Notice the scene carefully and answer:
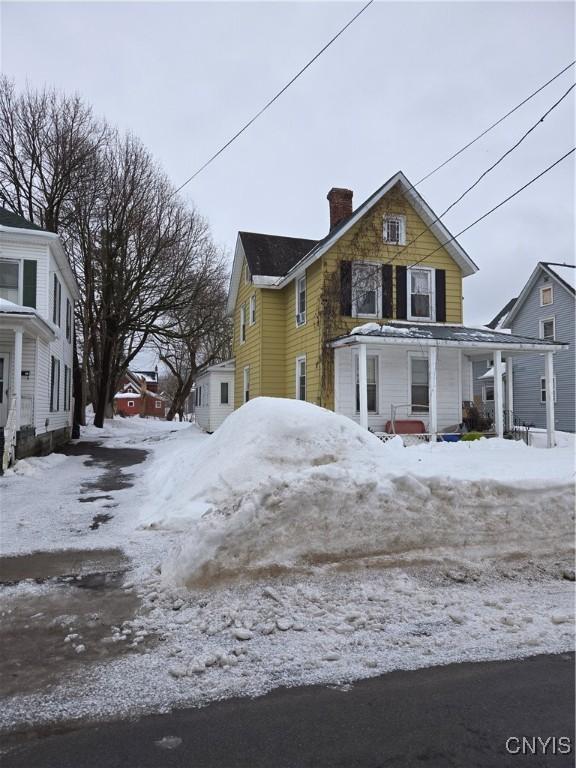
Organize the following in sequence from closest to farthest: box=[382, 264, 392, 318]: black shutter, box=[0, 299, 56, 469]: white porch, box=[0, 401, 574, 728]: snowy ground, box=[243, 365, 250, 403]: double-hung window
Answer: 1. box=[0, 401, 574, 728]: snowy ground
2. box=[0, 299, 56, 469]: white porch
3. box=[382, 264, 392, 318]: black shutter
4. box=[243, 365, 250, 403]: double-hung window

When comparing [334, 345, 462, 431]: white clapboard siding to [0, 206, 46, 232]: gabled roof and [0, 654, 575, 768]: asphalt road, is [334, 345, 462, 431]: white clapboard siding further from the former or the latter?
[0, 654, 575, 768]: asphalt road

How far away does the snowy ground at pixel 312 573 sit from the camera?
3543 millimetres

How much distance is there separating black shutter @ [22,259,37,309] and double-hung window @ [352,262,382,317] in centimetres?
948

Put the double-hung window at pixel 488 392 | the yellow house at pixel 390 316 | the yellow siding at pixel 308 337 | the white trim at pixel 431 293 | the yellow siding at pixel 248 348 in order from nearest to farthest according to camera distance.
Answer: the yellow house at pixel 390 316 < the yellow siding at pixel 308 337 < the white trim at pixel 431 293 < the yellow siding at pixel 248 348 < the double-hung window at pixel 488 392

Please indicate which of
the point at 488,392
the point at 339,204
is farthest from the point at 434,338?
the point at 488,392

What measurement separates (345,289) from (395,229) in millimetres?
2836

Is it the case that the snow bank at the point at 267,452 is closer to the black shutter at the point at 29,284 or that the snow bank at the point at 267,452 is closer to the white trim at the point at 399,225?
the black shutter at the point at 29,284

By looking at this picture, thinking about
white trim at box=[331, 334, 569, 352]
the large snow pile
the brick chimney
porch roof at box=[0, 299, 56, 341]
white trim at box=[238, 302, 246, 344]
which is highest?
the brick chimney

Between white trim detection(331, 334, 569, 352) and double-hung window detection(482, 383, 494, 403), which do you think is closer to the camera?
white trim detection(331, 334, 569, 352)


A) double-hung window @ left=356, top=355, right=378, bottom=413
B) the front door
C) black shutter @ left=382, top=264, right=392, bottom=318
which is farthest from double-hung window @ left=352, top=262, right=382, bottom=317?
the front door

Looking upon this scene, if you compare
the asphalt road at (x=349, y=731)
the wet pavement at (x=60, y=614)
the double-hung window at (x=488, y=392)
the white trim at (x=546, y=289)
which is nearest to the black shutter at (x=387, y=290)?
the wet pavement at (x=60, y=614)

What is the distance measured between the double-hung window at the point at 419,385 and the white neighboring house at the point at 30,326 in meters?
10.6

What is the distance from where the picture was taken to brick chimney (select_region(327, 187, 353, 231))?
765 inches

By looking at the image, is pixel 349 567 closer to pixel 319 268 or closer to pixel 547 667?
pixel 547 667
